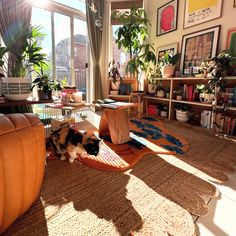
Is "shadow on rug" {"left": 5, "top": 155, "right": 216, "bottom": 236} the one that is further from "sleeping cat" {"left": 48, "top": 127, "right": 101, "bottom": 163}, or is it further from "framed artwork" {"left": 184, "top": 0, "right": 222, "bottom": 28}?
"framed artwork" {"left": 184, "top": 0, "right": 222, "bottom": 28}

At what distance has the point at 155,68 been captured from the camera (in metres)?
3.58

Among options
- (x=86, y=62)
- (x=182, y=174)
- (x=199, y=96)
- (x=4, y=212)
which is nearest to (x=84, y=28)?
(x=86, y=62)

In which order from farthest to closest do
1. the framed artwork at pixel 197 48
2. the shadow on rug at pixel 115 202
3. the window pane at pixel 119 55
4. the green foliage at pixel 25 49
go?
the window pane at pixel 119 55, the framed artwork at pixel 197 48, the green foliage at pixel 25 49, the shadow on rug at pixel 115 202

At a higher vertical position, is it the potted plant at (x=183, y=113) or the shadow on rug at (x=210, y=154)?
the potted plant at (x=183, y=113)

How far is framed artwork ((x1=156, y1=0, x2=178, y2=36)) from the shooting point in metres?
3.17

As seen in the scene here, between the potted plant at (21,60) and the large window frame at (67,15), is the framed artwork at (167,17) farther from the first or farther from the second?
the potted plant at (21,60)

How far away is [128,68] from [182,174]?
8.22ft

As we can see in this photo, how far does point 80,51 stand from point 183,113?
2376mm

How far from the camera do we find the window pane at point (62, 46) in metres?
3.20

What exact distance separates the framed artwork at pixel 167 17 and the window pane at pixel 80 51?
1515 mm

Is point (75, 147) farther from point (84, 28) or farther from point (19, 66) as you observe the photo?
point (84, 28)

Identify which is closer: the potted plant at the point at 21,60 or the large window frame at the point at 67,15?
the potted plant at the point at 21,60

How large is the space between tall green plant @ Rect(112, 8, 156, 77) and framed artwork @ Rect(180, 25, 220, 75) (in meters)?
0.63

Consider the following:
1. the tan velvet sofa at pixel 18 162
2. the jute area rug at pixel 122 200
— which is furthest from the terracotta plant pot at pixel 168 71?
the tan velvet sofa at pixel 18 162
